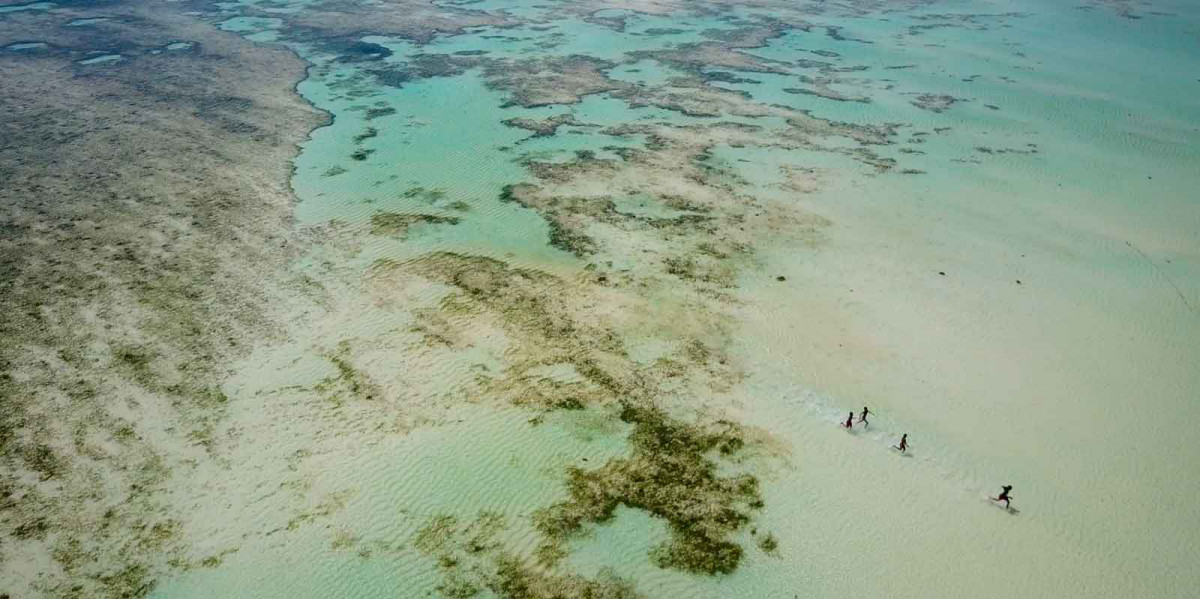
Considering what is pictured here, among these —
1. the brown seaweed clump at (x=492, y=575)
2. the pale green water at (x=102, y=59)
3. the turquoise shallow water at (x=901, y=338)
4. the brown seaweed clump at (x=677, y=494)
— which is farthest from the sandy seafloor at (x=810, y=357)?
the pale green water at (x=102, y=59)

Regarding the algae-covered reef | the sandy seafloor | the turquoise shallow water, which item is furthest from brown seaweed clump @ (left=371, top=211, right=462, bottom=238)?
the algae-covered reef

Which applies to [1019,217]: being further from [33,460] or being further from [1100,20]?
[1100,20]


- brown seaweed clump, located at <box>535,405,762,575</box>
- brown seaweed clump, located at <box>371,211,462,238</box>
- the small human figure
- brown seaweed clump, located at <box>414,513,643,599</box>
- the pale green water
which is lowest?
brown seaweed clump, located at <box>414,513,643,599</box>

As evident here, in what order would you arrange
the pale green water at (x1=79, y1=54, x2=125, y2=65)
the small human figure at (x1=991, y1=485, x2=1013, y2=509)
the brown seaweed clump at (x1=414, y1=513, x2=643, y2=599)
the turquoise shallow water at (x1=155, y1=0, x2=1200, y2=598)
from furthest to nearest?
1. the pale green water at (x1=79, y1=54, x2=125, y2=65)
2. the small human figure at (x1=991, y1=485, x2=1013, y2=509)
3. the turquoise shallow water at (x1=155, y1=0, x2=1200, y2=598)
4. the brown seaweed clump at (x1=414, y1=513, x2=643, y2=599)

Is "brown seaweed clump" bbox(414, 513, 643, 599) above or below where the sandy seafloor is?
below

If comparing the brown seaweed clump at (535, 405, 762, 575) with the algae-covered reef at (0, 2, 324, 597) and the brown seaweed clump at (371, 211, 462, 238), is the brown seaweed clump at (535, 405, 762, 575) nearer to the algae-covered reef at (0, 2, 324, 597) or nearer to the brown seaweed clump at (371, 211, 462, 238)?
the algae-covered reef at (0, 2, 324, 597)

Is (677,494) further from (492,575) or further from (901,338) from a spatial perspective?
(901,338)
